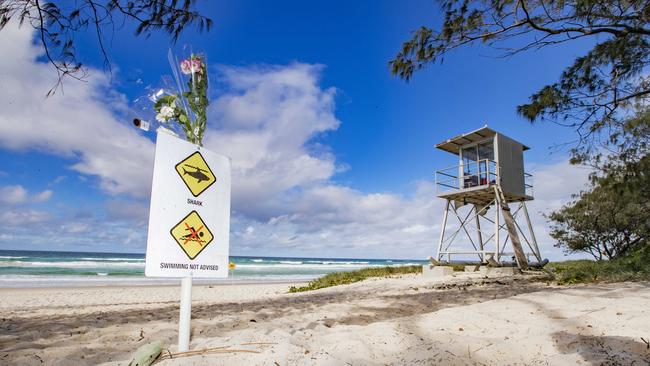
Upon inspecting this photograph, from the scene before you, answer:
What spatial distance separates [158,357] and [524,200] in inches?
628

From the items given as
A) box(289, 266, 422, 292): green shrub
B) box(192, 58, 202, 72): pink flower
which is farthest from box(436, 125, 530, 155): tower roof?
box(192, 58, 202, 72): pink flower

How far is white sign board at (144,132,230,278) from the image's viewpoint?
10.4ft

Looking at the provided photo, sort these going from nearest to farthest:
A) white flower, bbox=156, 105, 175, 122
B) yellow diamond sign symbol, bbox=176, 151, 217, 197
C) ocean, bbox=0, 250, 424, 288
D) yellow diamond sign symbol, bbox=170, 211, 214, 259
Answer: yellow diamond sign symbol, bbox=170, 211, 214, 259 → yellow diamond sign symbol, bbox=176, 151, 217, 197 → white flower, bbox=156, 105, 175, 122 → ocean, bbox=0, 250, 424, 288

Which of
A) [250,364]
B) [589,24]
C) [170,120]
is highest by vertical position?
[589,24]

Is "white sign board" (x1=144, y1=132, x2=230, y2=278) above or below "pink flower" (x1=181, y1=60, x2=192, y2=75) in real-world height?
below

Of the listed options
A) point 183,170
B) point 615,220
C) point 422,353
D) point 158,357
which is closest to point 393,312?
point 422,353

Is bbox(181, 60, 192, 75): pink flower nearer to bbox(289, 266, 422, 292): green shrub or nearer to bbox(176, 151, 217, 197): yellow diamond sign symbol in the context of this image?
bbox(176, 151, 217, 197): yellow diamond sign symbol

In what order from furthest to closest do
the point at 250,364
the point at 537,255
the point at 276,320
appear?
the point at 537,255, the point at 276,320, the point at 250,364

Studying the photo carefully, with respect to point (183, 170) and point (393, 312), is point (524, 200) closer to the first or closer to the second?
point (393, 312)

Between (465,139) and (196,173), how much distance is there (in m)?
13.9

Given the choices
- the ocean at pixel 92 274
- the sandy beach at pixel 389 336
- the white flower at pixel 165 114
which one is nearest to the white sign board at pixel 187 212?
the white flower at pixel 165 114

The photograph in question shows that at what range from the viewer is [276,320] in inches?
221

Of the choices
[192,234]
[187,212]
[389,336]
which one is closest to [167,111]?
[187,212]

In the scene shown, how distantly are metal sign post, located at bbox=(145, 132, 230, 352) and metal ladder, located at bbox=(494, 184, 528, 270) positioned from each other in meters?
12.8
